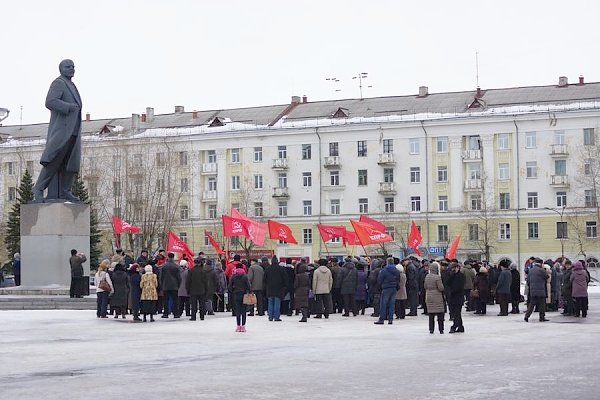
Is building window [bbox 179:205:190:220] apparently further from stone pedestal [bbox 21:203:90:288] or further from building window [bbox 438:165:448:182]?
stone pedestal [bbox 21:203:90:288]

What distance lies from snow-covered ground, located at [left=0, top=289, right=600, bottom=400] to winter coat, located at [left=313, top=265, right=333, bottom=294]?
112 inches

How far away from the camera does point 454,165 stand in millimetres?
82125

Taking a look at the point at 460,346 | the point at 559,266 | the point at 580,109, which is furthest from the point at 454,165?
the point at 460,346

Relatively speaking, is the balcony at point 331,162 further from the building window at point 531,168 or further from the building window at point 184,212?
the building window at point 531,168

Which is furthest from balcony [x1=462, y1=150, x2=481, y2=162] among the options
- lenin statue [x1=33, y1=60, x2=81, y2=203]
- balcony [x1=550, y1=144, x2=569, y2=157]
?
lenin statue [x1=33, y1=60, x2=81, y2=203]

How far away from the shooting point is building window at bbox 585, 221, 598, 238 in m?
79.0

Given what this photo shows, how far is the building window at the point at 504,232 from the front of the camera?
81.2 metres

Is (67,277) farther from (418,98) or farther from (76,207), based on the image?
(418,98)

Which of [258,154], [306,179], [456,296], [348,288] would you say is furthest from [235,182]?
[456,296]

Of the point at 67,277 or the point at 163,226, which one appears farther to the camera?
the point at 163,226

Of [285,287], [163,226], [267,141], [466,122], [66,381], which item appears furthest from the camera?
[267,141]

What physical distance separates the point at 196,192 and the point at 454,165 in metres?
20.4

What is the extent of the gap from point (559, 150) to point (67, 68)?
172 feet

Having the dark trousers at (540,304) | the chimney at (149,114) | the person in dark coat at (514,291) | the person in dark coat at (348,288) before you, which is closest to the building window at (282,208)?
the chimney at (149,114)
